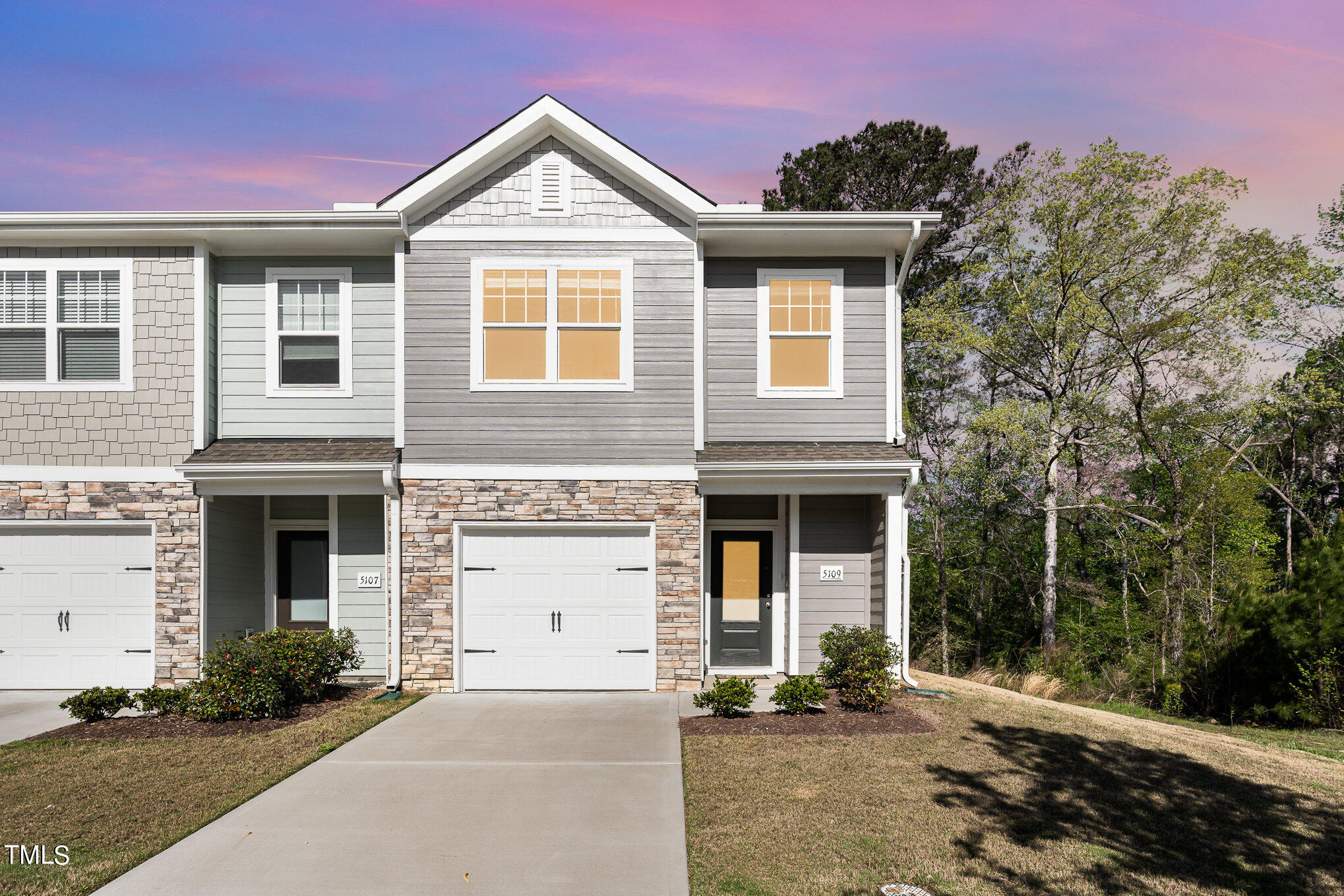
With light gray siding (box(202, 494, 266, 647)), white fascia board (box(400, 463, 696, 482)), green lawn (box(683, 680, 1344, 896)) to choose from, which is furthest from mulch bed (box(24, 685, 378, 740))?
green lawn (box(683, 680, 1344, 896))

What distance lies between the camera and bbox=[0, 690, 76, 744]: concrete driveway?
28.9ft

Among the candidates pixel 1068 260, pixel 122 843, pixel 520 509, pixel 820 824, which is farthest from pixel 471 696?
pixel 1068 260

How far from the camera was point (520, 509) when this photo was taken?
10.7m

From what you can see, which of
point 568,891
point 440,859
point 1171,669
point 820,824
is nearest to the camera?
point 568,891

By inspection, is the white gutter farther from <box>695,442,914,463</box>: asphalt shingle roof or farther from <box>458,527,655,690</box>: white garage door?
<box>458,527,655,690</box>: white garage door

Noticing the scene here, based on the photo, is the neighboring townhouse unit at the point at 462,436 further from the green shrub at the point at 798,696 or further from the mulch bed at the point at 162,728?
the green shrub at the point at 798,696

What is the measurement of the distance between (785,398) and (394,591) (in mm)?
5758

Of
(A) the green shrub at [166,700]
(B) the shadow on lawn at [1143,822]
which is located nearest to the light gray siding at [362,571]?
(A) the green shrub at [166,700]

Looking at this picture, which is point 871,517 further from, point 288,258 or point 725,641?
point 288,258

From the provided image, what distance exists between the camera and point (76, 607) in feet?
36.1

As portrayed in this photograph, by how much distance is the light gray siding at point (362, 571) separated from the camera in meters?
11.8

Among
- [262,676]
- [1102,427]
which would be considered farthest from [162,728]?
[1102,427]

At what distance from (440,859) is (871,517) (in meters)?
7.99

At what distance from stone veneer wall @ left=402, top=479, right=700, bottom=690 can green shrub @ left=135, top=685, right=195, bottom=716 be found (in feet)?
7.92
